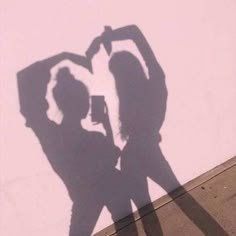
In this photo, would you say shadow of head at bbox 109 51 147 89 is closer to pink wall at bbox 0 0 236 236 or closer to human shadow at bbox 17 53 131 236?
pink wall at bbox 0 0 236 236

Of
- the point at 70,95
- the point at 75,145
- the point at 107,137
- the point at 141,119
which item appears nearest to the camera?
the point at 70,95

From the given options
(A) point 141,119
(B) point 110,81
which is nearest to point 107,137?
(A) point 141,119

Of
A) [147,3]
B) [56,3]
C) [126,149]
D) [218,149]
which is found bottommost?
[218,149]

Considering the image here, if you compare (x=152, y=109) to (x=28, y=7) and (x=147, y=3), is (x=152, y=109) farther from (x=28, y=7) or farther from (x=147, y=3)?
(x=28, y=7)

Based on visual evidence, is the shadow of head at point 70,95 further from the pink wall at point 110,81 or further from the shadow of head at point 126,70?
the shadow of head at point 126,70

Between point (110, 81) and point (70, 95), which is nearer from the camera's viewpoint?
point (70, 95)

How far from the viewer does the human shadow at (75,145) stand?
11.0ft

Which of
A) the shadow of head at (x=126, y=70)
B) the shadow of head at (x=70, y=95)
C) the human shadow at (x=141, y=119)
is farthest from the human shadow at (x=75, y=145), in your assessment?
the shadow of head at (x=126, y=70)

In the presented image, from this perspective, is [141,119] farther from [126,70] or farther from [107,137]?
[126,70]

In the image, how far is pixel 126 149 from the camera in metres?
4.02

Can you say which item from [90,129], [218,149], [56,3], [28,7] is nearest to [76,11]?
[56,3]

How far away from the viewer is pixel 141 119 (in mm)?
4059

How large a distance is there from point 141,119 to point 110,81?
59 centimetres

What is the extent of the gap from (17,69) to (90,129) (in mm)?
A: 925
